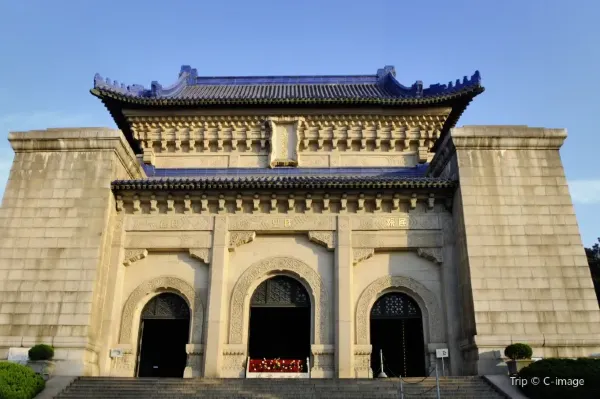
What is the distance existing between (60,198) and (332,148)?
918 cm

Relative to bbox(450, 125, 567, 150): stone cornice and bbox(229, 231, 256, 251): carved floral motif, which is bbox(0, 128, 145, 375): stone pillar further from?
bbox(450, 125, 567, 150): stone cornice

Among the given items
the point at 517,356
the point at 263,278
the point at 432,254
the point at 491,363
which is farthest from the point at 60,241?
the point at 517,356

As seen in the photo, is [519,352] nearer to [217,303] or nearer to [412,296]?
[412,296]

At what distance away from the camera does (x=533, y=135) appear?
50.1ft

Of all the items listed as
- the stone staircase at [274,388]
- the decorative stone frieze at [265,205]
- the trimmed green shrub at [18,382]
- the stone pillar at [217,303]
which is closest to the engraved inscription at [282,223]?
the decorative stone frieze at [265,205]

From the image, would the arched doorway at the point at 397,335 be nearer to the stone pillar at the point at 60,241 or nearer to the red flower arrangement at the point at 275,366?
the red flower arrangement at the point at 275,366

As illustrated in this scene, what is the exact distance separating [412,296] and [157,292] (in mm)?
7099

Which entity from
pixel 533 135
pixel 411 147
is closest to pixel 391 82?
pixel 411 147

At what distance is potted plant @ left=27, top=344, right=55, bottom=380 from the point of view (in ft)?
41.2

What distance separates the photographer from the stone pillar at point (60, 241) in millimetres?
13398

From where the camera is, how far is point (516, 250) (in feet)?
46.1

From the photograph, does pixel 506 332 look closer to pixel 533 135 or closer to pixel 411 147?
pixel 533 135

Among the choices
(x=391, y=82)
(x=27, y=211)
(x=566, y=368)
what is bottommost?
(x=566, y=368)

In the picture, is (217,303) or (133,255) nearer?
(217,303)
